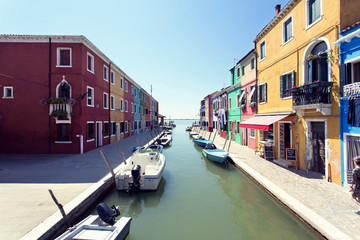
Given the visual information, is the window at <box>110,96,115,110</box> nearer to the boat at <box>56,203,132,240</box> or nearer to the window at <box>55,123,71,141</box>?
the window at <box>55,123,71,141</box>

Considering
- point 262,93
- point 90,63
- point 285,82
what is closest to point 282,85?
point 285,82

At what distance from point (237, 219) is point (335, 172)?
489 cm

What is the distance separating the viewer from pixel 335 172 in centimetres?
788

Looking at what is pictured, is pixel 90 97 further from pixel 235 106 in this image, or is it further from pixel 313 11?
pixel 313 11

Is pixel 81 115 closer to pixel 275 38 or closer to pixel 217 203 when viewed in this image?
pixel 217 203

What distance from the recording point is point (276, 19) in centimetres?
1231

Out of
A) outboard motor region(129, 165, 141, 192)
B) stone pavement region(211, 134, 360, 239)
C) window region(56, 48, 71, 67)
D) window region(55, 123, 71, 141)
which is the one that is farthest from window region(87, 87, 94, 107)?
stone pavement region(211, 134, 360, 239)

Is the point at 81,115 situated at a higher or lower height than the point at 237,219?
higher

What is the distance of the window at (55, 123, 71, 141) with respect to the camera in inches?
593

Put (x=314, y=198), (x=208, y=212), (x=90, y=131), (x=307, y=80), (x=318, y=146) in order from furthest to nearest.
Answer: (x=90, y=131) < (x=307, y=80) < (x=318, y=146) < (x=208, y=212) < (x=314, y=198)

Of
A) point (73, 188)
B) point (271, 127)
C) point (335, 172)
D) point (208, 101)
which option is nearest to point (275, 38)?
point (271, 127)

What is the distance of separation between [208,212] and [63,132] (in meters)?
13.5

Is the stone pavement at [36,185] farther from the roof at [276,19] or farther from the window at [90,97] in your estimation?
the roof at [276,19]

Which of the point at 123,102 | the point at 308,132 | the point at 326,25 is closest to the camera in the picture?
the point at 326,25
